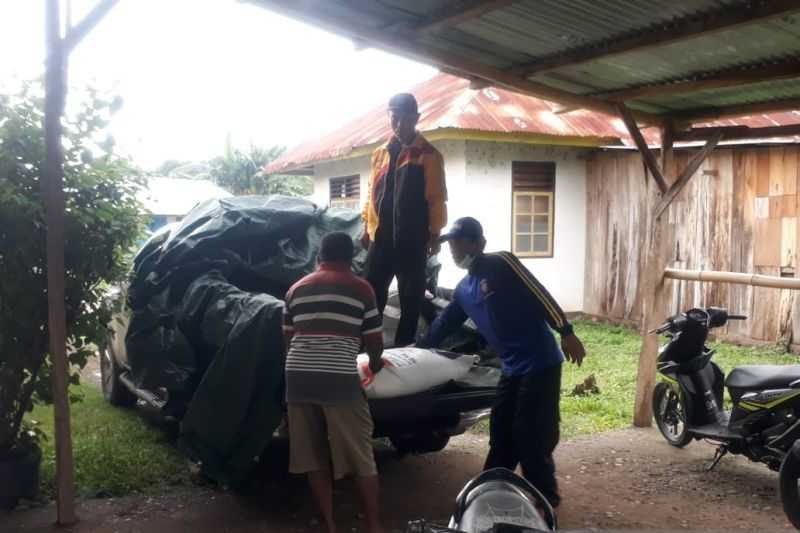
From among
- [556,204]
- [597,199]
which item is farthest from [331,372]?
[597,199]

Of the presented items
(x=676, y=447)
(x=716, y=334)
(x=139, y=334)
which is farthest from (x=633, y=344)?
(x=139, y=334)

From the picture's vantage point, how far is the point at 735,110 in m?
6.48

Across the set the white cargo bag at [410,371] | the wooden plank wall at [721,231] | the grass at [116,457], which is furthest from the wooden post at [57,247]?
the wooden plank wall at [721,231]

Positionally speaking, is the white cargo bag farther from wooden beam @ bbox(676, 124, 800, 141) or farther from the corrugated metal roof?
the corrugated metal roof

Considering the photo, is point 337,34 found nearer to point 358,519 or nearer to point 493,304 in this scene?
point 493,304

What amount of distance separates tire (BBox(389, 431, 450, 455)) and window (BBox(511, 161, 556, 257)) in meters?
7.01

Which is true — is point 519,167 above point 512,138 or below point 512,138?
below

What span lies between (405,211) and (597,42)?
5.61 ft

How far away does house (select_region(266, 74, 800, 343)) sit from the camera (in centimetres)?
991

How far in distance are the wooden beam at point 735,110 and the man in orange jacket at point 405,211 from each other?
2954mm

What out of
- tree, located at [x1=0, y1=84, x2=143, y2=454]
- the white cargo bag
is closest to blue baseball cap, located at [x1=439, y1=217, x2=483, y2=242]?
the white cargo bag

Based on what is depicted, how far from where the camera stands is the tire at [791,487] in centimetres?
442

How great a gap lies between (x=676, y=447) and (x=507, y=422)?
245cm

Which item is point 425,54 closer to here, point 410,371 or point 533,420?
point 410,371
